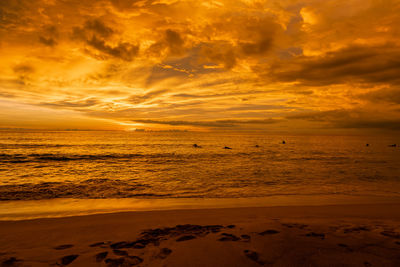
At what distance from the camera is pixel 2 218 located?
7.59m

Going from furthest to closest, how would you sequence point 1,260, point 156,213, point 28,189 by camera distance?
point 28,189, point 156,213, point 1,260

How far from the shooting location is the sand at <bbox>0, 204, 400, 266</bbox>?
4.08 m

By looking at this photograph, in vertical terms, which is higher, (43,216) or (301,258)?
(301,258)

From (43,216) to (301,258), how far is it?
907 centimetres

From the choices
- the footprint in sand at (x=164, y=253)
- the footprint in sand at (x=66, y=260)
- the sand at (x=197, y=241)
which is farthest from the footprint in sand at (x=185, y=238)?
the footprint in sand at (x=66, y=260)

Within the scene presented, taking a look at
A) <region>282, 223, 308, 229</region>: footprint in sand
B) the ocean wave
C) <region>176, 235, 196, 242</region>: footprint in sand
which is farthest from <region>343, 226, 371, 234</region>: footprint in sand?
the ocean wave

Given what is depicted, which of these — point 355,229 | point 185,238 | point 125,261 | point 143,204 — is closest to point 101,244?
point 125,261

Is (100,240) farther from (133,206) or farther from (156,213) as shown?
(133,206)

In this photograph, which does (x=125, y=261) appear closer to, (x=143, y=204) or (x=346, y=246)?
(x=346, y=246)

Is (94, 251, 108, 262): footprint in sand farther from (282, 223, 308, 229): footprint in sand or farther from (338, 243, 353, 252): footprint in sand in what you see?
(338, 243, 353, 252): footprint in sand

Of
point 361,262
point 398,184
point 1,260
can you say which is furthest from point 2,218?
point 398,184

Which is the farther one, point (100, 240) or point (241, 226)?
point (241, 226)

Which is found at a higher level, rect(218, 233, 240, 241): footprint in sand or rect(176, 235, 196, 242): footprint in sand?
rect(218, 233, 240, 241): footprint in sand

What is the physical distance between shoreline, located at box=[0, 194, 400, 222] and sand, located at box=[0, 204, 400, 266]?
3.63 feet
